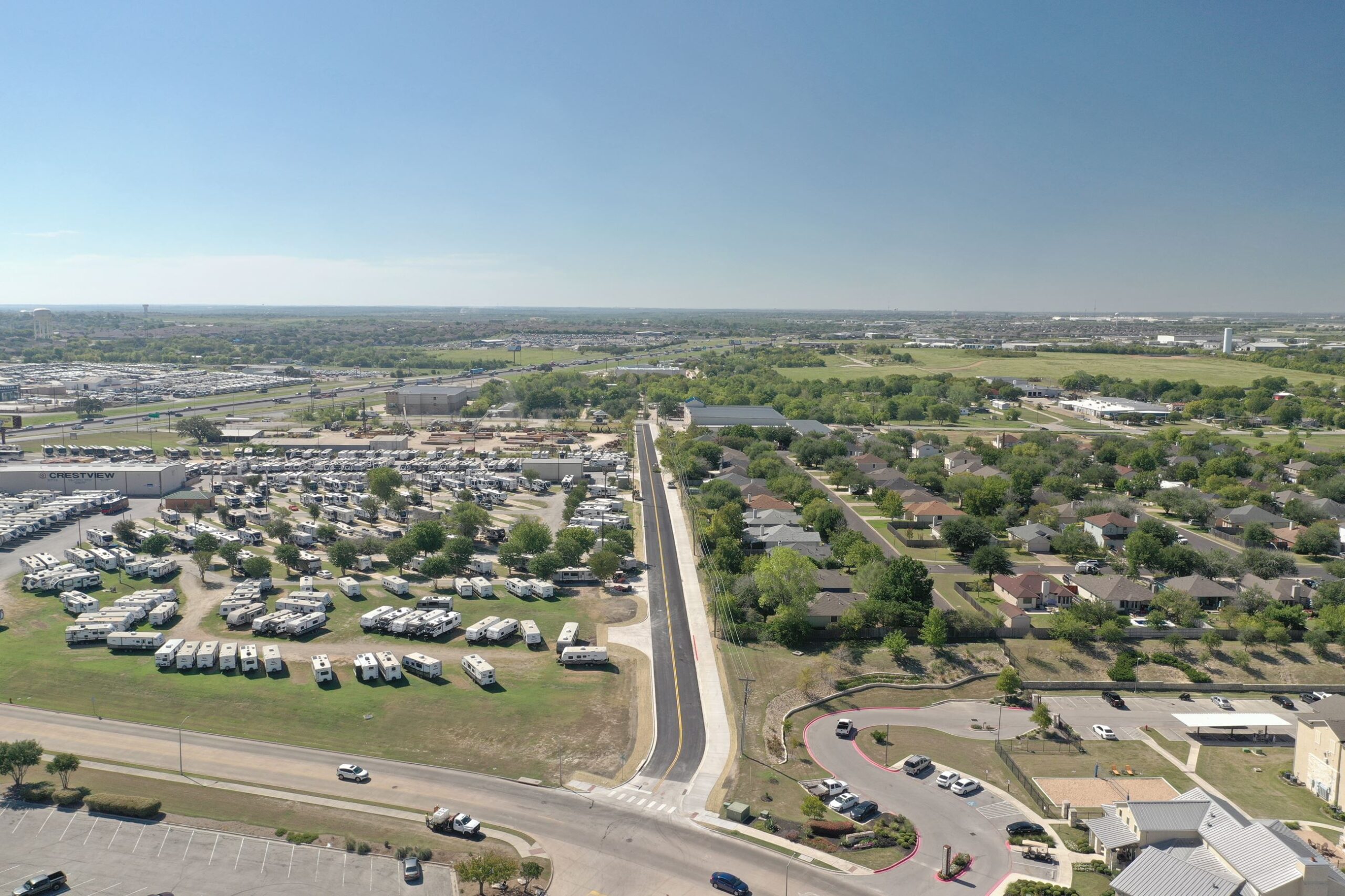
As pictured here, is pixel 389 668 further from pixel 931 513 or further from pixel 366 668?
pixel 931 513

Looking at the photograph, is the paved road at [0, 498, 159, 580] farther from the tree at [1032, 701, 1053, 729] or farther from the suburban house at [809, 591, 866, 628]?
the tree at [1032, 701, 1053, 729]

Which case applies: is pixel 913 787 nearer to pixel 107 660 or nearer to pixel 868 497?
pixel 107 660

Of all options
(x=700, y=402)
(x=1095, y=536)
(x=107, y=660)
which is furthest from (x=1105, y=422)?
(x=107, y=660)

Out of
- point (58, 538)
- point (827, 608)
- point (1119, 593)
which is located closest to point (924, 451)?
point (1119, 593)

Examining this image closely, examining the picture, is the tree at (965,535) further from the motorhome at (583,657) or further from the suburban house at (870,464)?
the motorhome at (583,657)

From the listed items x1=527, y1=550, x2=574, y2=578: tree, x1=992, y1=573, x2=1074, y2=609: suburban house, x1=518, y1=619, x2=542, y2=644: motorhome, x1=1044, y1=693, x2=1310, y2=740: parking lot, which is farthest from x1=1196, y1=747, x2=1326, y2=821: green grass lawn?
x1=527, y1=550, x2=574, y2=578: tree
